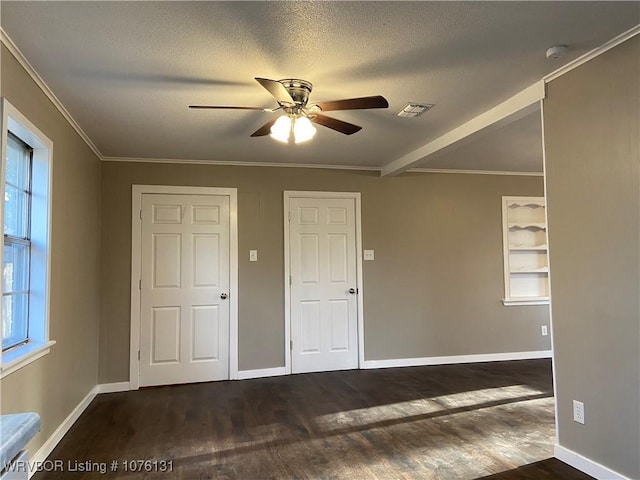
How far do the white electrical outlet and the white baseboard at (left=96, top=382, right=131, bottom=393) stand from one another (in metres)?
3.79

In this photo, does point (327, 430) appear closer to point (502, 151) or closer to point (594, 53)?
point (594, 53)

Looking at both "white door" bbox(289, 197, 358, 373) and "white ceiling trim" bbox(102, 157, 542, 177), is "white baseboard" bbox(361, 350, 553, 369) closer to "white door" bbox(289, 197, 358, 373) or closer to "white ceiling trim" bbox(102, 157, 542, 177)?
"white door" bbox(289, 197, 358, 373)

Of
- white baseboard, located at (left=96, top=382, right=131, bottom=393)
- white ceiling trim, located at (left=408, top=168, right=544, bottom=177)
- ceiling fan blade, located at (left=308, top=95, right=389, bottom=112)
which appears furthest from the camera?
white ceiling trim, located at (left=408, top=168, right=544, bottom=177)

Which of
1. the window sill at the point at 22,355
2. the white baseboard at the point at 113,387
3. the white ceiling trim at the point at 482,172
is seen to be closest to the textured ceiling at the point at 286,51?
the window sill at the point at 22,355

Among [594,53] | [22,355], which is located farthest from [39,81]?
[594,53]

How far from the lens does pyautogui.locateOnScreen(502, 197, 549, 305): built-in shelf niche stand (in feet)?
17.4

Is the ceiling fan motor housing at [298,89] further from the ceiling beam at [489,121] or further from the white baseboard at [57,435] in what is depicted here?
the white baseboard at [57,435]

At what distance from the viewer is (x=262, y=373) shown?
4.54 metres

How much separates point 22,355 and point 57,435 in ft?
3.04

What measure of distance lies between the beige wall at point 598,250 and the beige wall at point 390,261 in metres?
2.47

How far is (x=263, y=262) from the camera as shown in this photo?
4.65 m

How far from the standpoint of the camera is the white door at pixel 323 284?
15.5 ft

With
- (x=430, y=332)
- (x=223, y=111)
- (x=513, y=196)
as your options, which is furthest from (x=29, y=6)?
(x=513, y=196)

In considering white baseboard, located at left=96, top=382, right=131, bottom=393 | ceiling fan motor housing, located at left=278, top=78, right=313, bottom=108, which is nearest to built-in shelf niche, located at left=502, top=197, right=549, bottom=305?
ceiling fan motor housing, located at left=278, top=78, right=313, bottom=108
